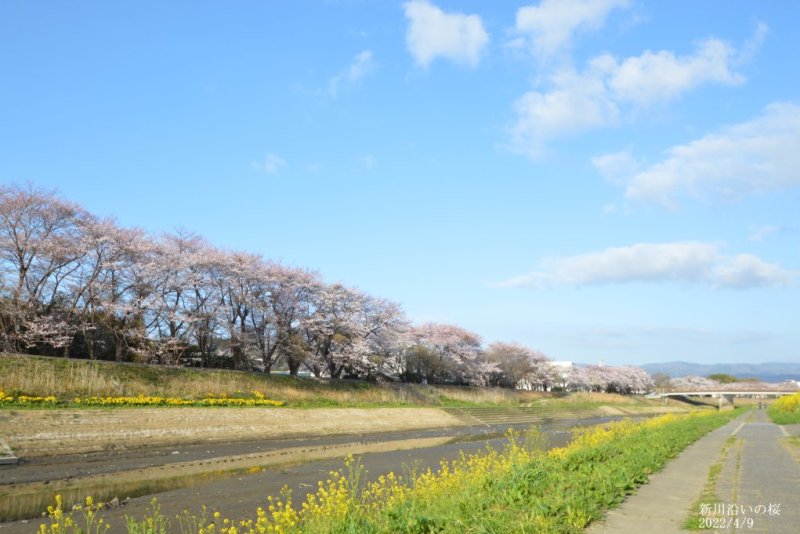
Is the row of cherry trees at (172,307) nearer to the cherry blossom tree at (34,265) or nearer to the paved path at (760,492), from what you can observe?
the cherry blossom tree at (34,265)

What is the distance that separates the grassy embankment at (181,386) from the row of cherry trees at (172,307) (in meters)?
2.82

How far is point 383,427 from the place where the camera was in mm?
39562

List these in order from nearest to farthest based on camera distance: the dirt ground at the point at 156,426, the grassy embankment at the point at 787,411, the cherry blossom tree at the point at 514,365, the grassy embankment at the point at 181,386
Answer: the dirt ground at the point at 156,426 → the grassy embankment at the point at 181,386 → the grassy embankment at the point at 787,411 → the cherry blossom tree at the point at 514,365

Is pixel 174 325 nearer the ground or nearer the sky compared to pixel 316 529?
nearer the sky

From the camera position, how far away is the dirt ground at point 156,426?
21.1 meters

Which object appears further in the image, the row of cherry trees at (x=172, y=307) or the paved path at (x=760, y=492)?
the row of cherry trees at (x=172, y=307)

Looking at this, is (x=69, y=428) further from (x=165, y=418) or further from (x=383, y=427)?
(x=383, y=427)

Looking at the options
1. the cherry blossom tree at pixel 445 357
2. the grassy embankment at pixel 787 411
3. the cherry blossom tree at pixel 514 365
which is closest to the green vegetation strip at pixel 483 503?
the grassy embankment at pixel 787 411

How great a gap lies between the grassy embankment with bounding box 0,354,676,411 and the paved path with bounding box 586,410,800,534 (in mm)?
23386

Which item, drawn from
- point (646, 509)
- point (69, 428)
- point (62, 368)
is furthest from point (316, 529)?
point (62, 368)

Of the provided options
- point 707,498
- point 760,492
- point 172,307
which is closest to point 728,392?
point 172,307

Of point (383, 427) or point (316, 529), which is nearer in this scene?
point (316, 529)

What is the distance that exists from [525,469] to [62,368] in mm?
25355

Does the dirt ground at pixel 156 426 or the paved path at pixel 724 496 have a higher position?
the paved path at pixel 724 496
